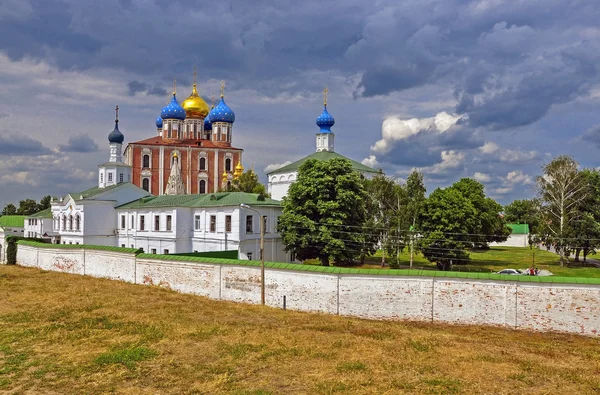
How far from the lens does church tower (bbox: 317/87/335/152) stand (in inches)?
2227

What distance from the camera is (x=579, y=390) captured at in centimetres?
1005

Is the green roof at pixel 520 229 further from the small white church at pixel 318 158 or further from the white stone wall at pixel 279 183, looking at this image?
the white stone wall at pixel 279 183

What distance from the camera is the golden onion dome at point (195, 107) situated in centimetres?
6700

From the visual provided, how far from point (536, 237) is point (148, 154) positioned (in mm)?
44485

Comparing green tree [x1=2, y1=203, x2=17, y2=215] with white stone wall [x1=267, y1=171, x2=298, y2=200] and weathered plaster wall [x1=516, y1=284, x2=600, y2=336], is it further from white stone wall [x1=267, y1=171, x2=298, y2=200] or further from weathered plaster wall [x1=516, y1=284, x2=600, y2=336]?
weathered plaster wall [x1=516, y1=284, x2=600, y2=336]

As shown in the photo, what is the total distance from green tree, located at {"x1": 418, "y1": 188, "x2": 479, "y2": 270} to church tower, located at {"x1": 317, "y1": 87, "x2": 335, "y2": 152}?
24.9 meters

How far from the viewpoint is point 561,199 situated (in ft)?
118

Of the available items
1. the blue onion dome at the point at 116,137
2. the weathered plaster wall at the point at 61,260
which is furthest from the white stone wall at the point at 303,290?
the blue onion dome at the point at 116,137

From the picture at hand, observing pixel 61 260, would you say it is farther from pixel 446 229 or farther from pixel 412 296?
pixel 446 229

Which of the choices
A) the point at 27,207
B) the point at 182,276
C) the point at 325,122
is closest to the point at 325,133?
the point at 325,122

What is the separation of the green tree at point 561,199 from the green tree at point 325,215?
1445 centimetres

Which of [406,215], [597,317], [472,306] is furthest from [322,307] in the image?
[406,215]

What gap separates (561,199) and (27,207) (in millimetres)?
79117

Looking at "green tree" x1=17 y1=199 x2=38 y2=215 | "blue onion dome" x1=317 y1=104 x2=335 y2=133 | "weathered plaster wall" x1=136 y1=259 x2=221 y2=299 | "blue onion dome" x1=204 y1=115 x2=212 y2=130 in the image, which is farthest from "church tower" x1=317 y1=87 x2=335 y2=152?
"green tree" x1=17 y1=199 x2=38 y2=215
